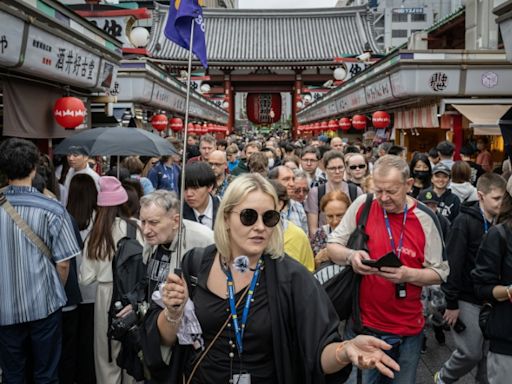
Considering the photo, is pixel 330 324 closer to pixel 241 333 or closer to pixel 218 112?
pixel 241 333

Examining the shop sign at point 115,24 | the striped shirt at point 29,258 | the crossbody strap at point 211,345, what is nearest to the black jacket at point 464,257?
the crossbody strap at point 211,345

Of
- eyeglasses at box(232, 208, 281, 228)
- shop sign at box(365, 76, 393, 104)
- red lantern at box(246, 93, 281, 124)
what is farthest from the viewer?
red lantern at box(246, 93, 281, 124)

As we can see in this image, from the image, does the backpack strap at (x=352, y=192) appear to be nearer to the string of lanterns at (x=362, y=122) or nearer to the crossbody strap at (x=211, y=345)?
the crossbody strap at (x=211, y=345)

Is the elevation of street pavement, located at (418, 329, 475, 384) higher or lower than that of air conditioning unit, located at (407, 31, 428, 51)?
lower

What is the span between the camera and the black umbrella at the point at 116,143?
5633 mm

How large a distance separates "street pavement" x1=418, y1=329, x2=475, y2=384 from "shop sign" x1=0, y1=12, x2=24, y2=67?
204 inches

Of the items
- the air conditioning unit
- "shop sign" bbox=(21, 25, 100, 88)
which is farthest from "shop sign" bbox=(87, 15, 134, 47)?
the air conditioning unit

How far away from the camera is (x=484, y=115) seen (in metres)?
10.4

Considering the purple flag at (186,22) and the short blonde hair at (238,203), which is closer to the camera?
the short blonde hair at (238,203)

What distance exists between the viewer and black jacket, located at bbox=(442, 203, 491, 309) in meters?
3.66

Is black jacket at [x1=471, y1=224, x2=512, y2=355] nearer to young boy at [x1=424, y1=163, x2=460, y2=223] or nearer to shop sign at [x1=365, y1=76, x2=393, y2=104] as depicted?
young boy at [x1=424, y1=163, x2=460, y2=223]

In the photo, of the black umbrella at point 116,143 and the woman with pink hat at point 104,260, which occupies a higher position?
the black umbrella at point 116,143

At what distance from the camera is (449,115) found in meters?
11.7

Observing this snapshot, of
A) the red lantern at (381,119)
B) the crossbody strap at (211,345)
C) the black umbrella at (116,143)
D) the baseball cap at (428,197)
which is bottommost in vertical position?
the crossbody strap at (211,345)
